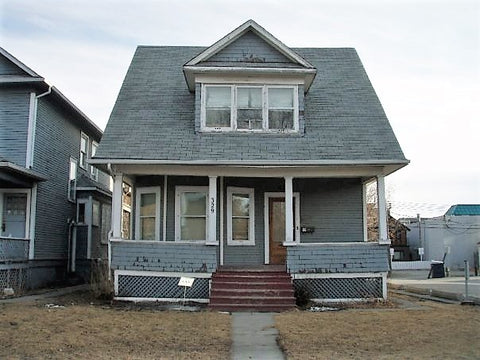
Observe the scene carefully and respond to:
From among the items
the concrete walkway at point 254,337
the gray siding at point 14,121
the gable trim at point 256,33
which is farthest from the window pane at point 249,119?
the gray siding at point 14,121

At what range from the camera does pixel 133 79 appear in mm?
17375

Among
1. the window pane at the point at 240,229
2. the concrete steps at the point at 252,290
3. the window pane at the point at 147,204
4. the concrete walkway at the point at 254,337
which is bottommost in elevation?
the concrete walkway at the point at 254,337

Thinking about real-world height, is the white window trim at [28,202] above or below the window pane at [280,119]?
below

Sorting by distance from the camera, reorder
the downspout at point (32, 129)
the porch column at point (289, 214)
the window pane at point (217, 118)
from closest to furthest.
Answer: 1. the porch column at point (289, 214)
2. the window pane at point (217, 118)
3. the downspout at point (32, 129)

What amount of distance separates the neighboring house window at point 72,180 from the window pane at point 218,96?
25.8 ft

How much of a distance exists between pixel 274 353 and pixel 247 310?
14.7 ft

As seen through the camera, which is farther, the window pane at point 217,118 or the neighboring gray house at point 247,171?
the window pane at point 217,118

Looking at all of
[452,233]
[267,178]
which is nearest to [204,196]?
[267,178]

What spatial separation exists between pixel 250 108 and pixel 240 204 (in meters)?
2.79

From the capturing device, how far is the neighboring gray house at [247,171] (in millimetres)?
13906

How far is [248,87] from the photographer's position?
15703 millimetres

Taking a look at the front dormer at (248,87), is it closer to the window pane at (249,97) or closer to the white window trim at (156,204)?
the window pane at (249,97)

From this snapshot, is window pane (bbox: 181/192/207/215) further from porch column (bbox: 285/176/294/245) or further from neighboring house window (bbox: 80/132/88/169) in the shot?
neighboring house window (bbox: 80/132/88/169)

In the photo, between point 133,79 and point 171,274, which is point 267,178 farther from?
point 133,79
